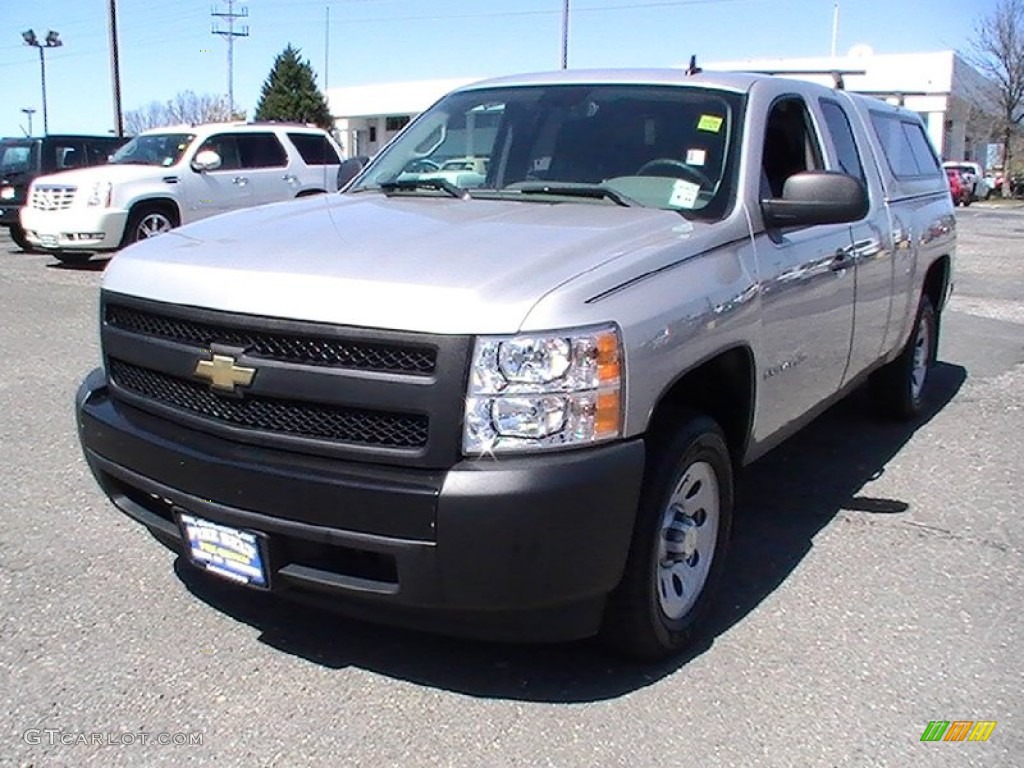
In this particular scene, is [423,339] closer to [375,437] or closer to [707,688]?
[375,437]

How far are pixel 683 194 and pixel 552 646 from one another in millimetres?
1702

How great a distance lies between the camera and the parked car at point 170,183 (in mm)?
13367

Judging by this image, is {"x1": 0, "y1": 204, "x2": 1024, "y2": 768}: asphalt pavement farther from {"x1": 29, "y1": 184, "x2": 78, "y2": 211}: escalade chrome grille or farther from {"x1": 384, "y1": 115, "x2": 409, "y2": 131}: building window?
{"x1": 384, "y1": 115, "x2": 409, "y2": 131}: building window

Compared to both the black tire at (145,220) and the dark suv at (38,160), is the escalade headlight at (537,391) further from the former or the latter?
the dark suv at (38,160)

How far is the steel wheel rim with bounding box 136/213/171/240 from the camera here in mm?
13609

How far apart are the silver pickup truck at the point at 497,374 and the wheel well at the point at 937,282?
9.03ft

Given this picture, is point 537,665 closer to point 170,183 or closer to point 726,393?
point 726,393

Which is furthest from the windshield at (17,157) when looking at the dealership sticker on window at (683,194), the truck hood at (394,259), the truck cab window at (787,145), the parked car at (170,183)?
the dealership sticker on window at (683,194)

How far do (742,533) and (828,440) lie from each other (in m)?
1.84

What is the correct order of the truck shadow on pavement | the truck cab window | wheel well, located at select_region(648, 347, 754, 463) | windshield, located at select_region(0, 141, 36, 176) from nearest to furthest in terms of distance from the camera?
the truck shadow on pavement < wheel well, located at select_region(648, 347, 754, 463) < the truck cab window < windshield, located at select_region(0, 141, 36, 176)

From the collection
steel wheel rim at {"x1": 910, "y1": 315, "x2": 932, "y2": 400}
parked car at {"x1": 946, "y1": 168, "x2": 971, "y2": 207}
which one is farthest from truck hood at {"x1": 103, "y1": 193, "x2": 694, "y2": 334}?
parked car at {"x1": 946, "y1": 168, "x2": 971, "y2": 207}

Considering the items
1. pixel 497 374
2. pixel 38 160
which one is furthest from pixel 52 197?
pixel 497 374

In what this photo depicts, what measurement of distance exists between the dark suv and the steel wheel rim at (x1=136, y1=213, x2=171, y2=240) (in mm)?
4360

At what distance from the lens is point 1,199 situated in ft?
57.0
